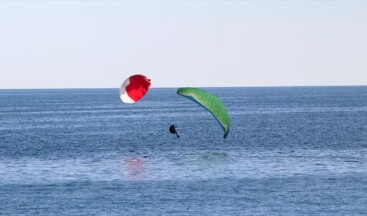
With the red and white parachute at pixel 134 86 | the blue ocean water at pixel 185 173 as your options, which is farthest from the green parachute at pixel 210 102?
the blue ocean water at pixel 185 173

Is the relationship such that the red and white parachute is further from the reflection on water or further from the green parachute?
the reflection on water

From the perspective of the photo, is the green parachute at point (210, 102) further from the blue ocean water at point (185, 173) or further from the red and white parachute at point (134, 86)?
the blue ocean water at point (185, 173)

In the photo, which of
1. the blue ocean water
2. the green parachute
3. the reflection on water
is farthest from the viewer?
→ the reflection on water

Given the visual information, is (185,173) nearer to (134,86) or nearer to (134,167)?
(134,167)

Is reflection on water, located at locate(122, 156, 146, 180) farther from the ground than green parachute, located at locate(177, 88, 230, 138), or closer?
closer

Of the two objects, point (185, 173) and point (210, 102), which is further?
point (185, 173)

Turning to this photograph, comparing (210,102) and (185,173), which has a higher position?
(210,102)

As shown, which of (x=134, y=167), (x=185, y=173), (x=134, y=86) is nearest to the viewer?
(x=134, y=86)

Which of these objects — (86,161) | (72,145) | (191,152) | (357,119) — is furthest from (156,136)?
(357,119)

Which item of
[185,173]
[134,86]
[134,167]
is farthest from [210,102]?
[134,167]

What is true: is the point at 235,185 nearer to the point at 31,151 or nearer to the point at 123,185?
the point at 123,185

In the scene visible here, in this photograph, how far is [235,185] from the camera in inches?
2618

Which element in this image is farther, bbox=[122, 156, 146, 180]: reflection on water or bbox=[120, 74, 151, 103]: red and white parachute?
bbox=[122, 156, 146, 180]: reflection on water

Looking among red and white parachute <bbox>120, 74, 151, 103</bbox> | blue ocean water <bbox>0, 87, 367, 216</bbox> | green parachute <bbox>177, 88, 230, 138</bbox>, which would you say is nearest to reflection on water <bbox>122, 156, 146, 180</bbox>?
blue ocean water <bbox>0, 87, 367, 216</bbox>
